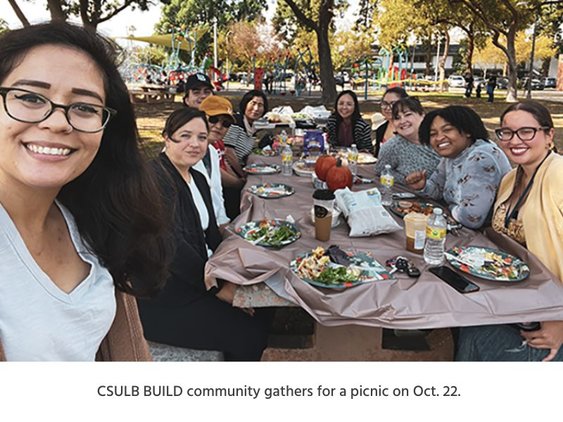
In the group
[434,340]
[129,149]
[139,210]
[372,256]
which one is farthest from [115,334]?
[434,340]

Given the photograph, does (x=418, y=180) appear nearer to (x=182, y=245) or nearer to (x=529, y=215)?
(x=529, y=215)

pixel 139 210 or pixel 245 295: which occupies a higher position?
pixel 139 210

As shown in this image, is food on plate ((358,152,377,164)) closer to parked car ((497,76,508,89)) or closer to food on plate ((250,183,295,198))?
food on plate ((250,183,295,198))

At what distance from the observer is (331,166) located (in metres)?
2.74

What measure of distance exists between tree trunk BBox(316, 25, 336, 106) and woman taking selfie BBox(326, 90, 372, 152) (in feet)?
29.2

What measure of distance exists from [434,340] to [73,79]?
1.94 m

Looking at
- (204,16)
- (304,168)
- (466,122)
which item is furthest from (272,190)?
(204,16)

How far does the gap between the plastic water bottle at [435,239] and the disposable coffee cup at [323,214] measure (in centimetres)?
44

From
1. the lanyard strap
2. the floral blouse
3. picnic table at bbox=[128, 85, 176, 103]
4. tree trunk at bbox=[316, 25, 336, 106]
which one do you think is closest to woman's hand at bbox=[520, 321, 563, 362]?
the lanyard strap

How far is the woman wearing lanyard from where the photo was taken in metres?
1.57

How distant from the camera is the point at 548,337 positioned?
4.94 feet

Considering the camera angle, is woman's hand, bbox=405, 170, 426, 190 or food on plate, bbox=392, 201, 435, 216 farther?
woman's hand, bbox=405, 170, 426, 190

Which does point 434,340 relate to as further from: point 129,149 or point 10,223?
point 10,223

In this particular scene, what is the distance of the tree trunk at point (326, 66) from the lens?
13422 millimetres
